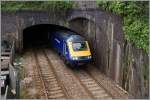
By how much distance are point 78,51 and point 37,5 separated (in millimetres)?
6265

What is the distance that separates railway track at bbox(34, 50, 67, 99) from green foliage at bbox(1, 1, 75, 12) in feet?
14.0

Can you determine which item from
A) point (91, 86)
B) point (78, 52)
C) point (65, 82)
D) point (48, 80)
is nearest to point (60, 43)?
point (78, 52)

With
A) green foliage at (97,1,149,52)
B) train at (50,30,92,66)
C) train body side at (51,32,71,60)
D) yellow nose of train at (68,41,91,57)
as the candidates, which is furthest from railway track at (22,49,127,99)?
green foliage at (97,1,149,52)

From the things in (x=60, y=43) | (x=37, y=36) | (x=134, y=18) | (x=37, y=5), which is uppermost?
(x=37, y=5)

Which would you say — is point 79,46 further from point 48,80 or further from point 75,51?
point 48,80

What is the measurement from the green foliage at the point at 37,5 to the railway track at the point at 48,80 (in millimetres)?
4252

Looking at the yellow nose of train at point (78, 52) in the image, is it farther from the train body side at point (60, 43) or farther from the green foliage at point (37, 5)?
the green foliage at point (37, 5)

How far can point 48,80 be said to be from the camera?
18594 millimetres

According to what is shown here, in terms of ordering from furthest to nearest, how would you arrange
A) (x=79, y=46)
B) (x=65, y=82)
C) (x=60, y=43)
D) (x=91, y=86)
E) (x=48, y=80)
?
(x=60, y=43)
(x=79, y=46)
(x=48, y=80)
(x=65, y=82)
(x=91, y=86)

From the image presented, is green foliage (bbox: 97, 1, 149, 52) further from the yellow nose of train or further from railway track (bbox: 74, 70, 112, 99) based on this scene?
the yellow nose of train

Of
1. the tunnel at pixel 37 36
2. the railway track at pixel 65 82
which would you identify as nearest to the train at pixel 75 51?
the railway track at pixel 65 82

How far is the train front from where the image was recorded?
20344 mm

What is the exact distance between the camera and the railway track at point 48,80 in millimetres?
16141

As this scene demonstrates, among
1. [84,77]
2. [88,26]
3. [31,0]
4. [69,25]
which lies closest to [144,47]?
[84,77]
